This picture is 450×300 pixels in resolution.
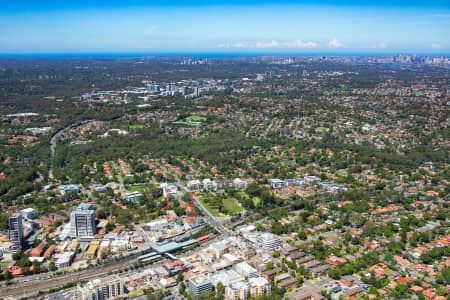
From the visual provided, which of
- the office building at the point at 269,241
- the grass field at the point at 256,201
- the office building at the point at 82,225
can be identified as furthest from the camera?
the grass field at the point at 256,201

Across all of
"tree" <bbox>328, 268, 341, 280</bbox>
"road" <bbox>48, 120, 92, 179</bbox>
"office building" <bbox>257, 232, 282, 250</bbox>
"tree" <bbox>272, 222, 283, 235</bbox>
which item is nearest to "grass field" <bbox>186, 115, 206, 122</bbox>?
"road" <bbox>48, 120, 92, 179</bbox>

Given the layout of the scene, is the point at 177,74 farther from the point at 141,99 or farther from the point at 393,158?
the point at 393,158

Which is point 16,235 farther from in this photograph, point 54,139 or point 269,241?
point 54,139

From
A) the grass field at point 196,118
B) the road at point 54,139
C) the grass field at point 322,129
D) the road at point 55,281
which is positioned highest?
the grass field at point 196,118

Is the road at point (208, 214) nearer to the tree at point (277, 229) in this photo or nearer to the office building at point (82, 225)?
the tree at point (277, 229)

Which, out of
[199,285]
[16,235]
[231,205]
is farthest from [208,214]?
[16,235]

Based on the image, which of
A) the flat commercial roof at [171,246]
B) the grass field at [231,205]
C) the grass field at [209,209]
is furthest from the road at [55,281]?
the grass field at [231,205]

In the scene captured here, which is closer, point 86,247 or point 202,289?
point 202,289

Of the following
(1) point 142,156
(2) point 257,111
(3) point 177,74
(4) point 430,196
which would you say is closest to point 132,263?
(1) point 142,156
